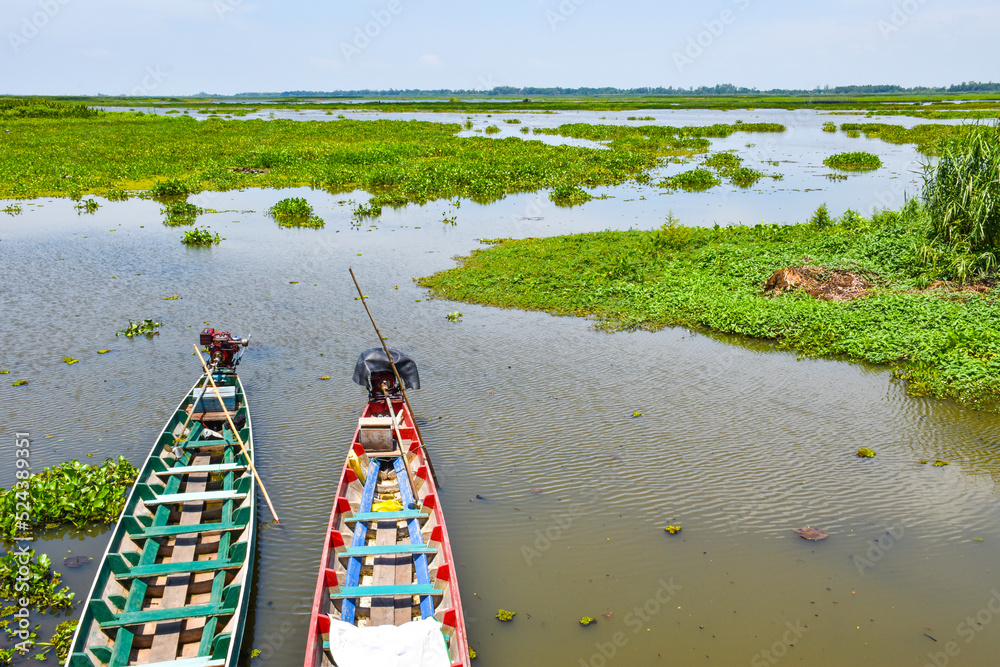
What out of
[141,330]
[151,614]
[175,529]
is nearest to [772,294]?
[175,529]

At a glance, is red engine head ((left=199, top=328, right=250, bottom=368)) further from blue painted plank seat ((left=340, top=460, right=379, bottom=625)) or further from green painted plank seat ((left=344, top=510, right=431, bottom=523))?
green painted plank seat ((left=344, top=510, right=431, bottom=523))

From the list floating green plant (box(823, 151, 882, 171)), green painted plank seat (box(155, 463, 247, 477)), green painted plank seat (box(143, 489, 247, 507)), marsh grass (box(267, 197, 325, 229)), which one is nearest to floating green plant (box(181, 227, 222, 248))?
marsh grass (box(267, 197, 325, 229))

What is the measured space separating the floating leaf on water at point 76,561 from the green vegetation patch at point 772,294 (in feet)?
38.8

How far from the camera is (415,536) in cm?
804

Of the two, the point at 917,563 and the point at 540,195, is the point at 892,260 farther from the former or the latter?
the point at 540,195

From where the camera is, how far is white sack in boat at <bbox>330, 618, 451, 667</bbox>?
5984 millimetres

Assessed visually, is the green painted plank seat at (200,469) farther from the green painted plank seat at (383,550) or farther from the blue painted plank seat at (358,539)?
the green painted plank seat at (383,550)

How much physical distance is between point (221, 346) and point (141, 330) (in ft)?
16.4

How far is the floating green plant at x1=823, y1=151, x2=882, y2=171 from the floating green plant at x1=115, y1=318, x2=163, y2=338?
42.8m

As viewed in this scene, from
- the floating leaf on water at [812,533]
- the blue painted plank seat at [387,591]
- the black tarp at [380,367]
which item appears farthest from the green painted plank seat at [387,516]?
the floating leaf on water at [812,533]

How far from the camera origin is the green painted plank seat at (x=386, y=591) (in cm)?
691

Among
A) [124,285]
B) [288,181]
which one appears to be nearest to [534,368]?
[124,285]

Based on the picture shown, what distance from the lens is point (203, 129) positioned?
61625mm

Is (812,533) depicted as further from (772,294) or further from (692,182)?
(692,182)
